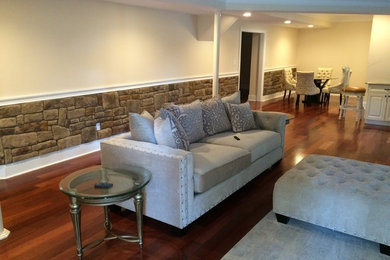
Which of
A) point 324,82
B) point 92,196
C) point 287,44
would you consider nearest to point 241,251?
point 92,196

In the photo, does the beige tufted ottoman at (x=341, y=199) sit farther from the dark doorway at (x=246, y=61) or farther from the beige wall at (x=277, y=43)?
the dark doorway at (x=246, y=61)

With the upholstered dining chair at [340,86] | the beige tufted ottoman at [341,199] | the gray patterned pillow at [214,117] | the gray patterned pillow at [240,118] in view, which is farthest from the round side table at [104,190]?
the upholstered dining chair at [340,86]

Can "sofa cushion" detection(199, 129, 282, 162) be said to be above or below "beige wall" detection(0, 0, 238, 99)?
below

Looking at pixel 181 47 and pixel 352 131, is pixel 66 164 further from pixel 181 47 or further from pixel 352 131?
pixel 352 131

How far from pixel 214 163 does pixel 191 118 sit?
83cm

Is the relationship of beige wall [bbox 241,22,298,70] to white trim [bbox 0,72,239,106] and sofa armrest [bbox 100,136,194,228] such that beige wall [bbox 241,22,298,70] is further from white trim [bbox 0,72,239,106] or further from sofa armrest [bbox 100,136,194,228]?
sofa armrest [bbox 100,136,194,228]

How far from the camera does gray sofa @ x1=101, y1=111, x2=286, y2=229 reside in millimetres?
2500

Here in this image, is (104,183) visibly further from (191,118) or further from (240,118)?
(240,118)

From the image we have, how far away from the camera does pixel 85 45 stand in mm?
4457

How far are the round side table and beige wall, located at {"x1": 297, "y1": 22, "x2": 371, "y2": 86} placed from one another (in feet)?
32.1

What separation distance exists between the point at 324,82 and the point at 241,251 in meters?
7.68

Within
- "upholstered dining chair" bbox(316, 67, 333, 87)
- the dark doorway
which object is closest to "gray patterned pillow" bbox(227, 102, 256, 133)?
the dark doorway

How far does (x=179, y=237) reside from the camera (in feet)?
8.50

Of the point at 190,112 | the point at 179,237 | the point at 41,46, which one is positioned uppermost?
the point at 41,46
